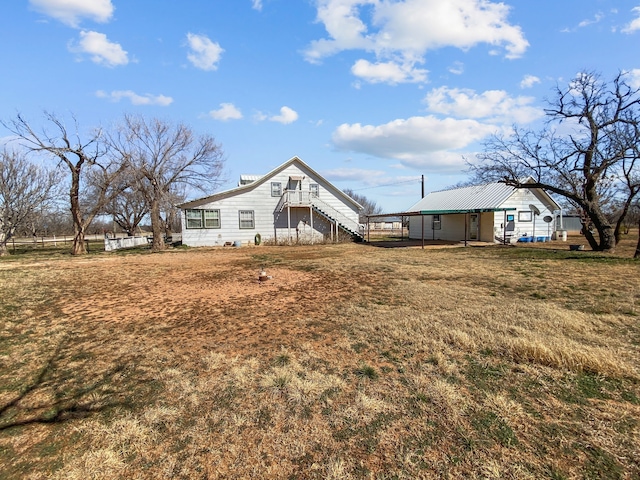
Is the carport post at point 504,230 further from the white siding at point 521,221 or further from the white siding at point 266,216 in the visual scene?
the white siding at point 266,216

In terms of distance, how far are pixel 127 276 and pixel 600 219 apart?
65.2 ft

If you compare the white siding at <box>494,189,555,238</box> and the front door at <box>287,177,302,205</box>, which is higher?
the front door at <box>287,177,302,205</box>

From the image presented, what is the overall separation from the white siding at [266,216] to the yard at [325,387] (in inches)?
598

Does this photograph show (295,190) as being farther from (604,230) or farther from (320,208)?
(604,230)

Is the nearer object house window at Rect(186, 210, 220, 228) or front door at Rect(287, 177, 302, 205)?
house window at Rect(186, 210, 220, 228)

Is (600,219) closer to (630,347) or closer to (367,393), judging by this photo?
(630,347)

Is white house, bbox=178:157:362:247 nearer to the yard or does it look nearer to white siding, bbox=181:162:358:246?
white siding, bbox=181:162:358:246

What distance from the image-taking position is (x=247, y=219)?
75.5 feet

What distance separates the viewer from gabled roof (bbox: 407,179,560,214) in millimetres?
21253

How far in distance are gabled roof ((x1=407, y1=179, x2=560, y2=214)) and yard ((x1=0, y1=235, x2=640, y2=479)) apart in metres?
15.3

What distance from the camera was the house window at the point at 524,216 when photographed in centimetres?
2258

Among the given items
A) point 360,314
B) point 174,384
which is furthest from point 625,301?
point 174,384

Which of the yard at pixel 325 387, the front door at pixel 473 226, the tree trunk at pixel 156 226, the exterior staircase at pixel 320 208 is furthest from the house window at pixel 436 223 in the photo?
the tree trunk at pixel 156 226

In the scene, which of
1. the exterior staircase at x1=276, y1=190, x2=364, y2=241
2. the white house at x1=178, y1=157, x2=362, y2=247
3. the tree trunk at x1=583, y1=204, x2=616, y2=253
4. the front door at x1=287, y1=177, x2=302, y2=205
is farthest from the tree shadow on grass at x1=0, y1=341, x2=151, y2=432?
the front door at x1=287, y1=177, x2=302, y2=205
